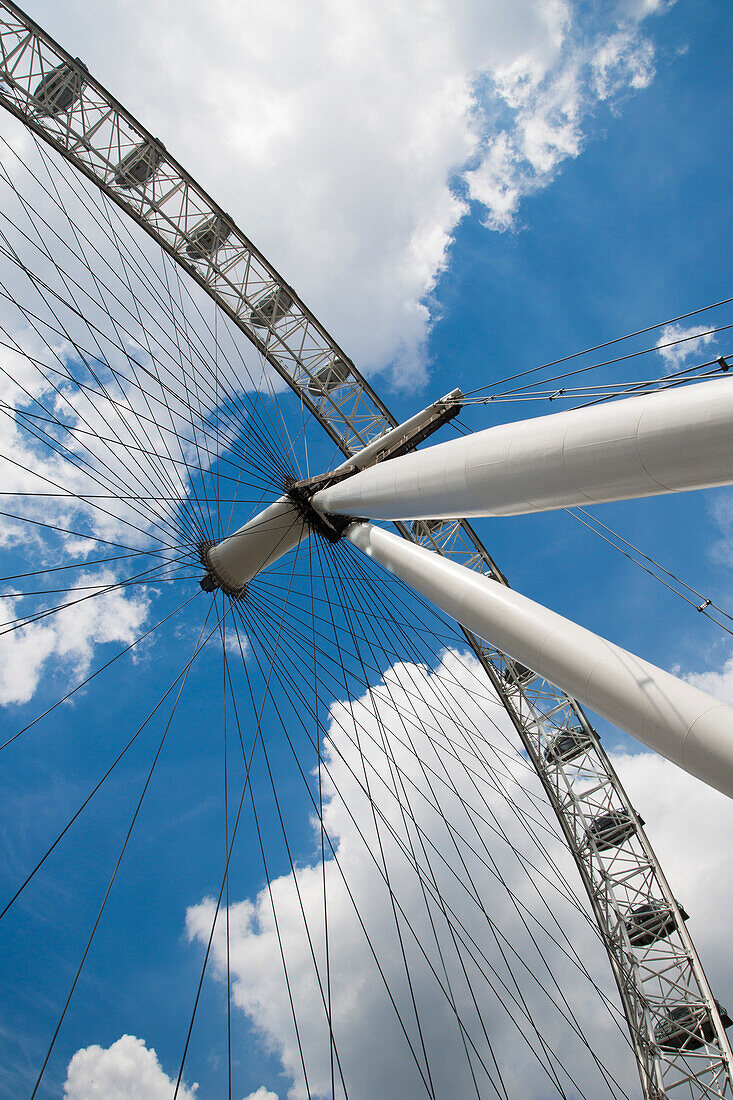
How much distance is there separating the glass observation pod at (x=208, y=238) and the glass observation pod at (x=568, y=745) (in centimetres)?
2535

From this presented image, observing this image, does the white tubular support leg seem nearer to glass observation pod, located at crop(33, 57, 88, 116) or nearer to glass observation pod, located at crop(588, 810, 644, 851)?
glass observation pod, located at crop(33, 57, 88, 116)

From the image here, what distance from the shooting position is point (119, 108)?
21766mm

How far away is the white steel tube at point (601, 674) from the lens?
739 cm

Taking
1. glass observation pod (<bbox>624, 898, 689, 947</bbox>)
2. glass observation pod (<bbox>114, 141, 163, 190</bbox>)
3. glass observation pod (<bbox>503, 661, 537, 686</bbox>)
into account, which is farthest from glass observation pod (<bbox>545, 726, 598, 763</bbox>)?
glass observation pod (<bbox>114, 141, 163, 190</bbox>)

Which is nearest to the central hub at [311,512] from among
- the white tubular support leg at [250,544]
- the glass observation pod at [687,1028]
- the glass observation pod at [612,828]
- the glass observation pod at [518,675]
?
the white tubular support leg at [250,544]

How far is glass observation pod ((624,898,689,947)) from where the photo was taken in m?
25.6

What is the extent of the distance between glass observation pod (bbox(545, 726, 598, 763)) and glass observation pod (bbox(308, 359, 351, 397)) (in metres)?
18.6

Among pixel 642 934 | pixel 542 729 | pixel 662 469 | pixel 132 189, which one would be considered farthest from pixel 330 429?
pixel 642 934

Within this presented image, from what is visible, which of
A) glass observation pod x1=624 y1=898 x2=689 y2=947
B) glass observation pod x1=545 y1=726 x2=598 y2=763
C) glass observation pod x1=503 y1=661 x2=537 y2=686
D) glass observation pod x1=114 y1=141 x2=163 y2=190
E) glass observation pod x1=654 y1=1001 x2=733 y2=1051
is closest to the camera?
glass observation pod x1=114 y1=141 x2=163 y2=190

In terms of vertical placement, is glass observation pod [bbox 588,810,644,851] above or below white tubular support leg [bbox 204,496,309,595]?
below

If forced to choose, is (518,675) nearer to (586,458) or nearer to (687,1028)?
(687,1028)

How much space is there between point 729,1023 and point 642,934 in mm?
3888

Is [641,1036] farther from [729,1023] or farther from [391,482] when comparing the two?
[391,482]

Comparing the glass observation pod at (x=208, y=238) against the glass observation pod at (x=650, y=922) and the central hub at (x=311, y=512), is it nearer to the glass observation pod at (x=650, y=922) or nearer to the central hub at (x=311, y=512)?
the central hub at (x=311, y=512)
